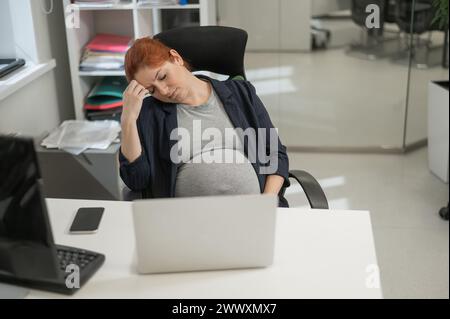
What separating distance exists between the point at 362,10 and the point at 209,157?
6.57 feet

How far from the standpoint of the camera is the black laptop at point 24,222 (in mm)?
1172

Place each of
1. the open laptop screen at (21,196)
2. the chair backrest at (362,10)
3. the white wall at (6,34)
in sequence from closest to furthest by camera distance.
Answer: the open laptop screen at (21,196) < the white wall at (6,34) < the chair backrest at (362,10)

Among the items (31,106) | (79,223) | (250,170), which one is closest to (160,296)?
(79,223)

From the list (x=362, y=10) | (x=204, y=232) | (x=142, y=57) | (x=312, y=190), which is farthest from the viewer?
(x=362, y=10)

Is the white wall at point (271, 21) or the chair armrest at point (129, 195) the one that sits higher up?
the white wall at point (271, 21)

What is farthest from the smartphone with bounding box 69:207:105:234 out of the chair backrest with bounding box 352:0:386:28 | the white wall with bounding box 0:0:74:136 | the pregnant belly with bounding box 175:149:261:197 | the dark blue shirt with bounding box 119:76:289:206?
the chair backrest with bounding box 352:0:386:28

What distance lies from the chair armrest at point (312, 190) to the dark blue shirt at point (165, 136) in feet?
0.16

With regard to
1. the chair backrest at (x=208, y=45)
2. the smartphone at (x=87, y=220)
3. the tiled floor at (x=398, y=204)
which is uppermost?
the chair backrest at (x=208, y=45)

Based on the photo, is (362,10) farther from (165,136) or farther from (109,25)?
(165,136)

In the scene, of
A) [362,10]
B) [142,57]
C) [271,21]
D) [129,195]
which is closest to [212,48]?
[142,57]

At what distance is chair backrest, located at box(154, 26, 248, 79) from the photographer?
2.07 m

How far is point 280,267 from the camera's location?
4.86ft

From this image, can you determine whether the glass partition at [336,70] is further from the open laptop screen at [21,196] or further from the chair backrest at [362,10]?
the open laptop screen at [21,196]

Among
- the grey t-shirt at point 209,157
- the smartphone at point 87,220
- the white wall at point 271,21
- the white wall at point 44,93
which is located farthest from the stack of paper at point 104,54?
the smartphone at point 87,220
